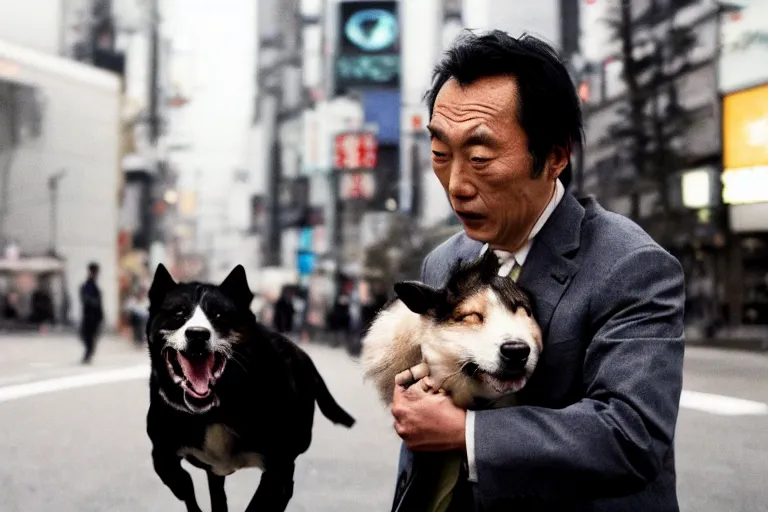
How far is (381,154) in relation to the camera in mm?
25422

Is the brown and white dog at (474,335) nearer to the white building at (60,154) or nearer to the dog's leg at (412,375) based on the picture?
the dog's leg at (412,375)

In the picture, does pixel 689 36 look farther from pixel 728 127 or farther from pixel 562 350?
pixel 562 350

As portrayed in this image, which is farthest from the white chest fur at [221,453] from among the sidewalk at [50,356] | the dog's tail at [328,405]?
the sidewalk at [50,356]

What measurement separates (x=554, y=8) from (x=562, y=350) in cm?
616

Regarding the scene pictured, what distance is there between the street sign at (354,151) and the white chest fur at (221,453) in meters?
18.5

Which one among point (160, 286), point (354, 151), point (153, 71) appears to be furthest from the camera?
point (354, 151)

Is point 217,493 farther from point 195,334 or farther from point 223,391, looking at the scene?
point 195,334

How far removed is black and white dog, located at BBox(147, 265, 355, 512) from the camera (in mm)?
1352

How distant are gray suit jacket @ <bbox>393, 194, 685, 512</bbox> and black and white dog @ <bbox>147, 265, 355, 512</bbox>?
29 centimetres

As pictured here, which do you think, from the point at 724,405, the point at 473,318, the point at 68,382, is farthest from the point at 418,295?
the point at 724,405

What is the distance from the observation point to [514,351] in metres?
1.16

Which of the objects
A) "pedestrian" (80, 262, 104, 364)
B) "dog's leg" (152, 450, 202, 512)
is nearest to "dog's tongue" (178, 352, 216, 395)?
"dog's leg" (152, 450, 202, 512)

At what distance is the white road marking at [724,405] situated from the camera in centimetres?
460

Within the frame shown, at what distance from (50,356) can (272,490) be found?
1316 millimetres
